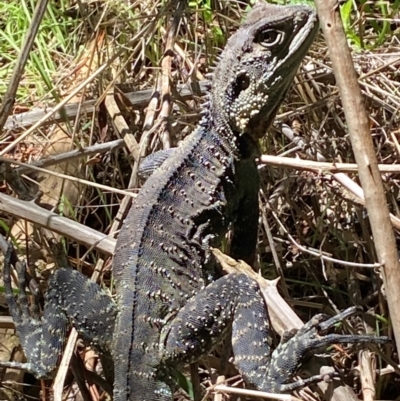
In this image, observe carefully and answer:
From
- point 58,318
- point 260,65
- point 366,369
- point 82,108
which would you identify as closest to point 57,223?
point 58,318

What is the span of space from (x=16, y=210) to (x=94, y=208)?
0.78 meters

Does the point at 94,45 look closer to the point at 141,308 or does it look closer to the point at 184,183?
the point at 184,183

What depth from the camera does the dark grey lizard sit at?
115 inches

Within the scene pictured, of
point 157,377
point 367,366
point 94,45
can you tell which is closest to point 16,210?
point 157,377

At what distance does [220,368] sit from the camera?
331 cm

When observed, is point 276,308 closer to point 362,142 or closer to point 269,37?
point 362,142

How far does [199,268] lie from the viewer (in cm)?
331

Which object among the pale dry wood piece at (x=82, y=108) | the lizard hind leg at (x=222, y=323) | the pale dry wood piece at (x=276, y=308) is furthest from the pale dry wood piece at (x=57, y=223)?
the pale dry wood piece at (x=82, y=108)

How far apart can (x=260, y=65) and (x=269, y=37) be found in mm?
126

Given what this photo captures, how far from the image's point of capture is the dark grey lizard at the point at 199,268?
293 centimetres

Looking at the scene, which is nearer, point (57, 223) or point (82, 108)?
point (57, 223)

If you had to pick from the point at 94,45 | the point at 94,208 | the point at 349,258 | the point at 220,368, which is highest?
the point at 94,45

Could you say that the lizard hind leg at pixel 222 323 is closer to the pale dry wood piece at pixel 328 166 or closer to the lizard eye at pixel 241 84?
the pale dry wood piece at pixel 328 166

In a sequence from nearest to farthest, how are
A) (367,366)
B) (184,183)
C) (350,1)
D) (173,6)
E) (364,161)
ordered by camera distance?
(364,161)
(367,366)
(184,183)
(350,1)
(173,6)
